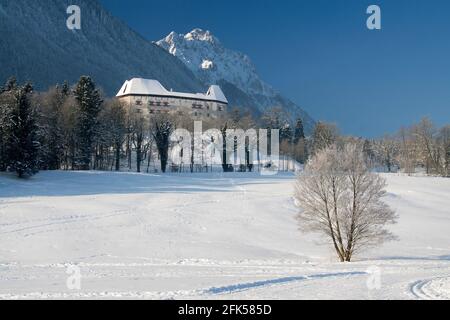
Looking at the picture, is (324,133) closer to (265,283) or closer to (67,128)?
(67,128)

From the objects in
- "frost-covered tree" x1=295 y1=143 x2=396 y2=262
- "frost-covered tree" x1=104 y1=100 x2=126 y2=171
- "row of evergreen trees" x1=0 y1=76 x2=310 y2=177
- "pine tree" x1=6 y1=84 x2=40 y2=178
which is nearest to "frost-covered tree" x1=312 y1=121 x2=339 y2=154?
"row of evergreen trees" x1=0 y1=76 x2=310 y2=177

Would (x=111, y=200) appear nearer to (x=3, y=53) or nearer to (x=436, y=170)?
(x=436, y=170)

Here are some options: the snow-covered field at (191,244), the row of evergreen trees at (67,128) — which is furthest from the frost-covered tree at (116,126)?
the snow-covered field at (191,244)

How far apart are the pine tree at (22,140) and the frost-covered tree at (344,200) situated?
3584 centimetres

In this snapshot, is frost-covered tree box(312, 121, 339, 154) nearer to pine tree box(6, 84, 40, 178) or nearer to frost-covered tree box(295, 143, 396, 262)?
pine tree box(6, 84, 40, 178)

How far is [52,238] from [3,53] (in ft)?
591

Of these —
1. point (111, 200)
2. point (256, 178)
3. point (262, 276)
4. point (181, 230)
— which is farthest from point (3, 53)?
point (262, 276)

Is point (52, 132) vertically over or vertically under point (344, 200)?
over

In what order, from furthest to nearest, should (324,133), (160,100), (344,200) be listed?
1. (160,100)
2. (324,133)
3. (344,200)

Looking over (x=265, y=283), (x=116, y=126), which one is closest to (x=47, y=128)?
(x=116, y=126)

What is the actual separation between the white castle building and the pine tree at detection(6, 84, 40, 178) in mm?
88294

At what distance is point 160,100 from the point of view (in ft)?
512

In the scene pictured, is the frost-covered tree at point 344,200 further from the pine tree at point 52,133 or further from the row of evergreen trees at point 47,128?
the pine tree at point 52,133

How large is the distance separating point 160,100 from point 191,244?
127m
